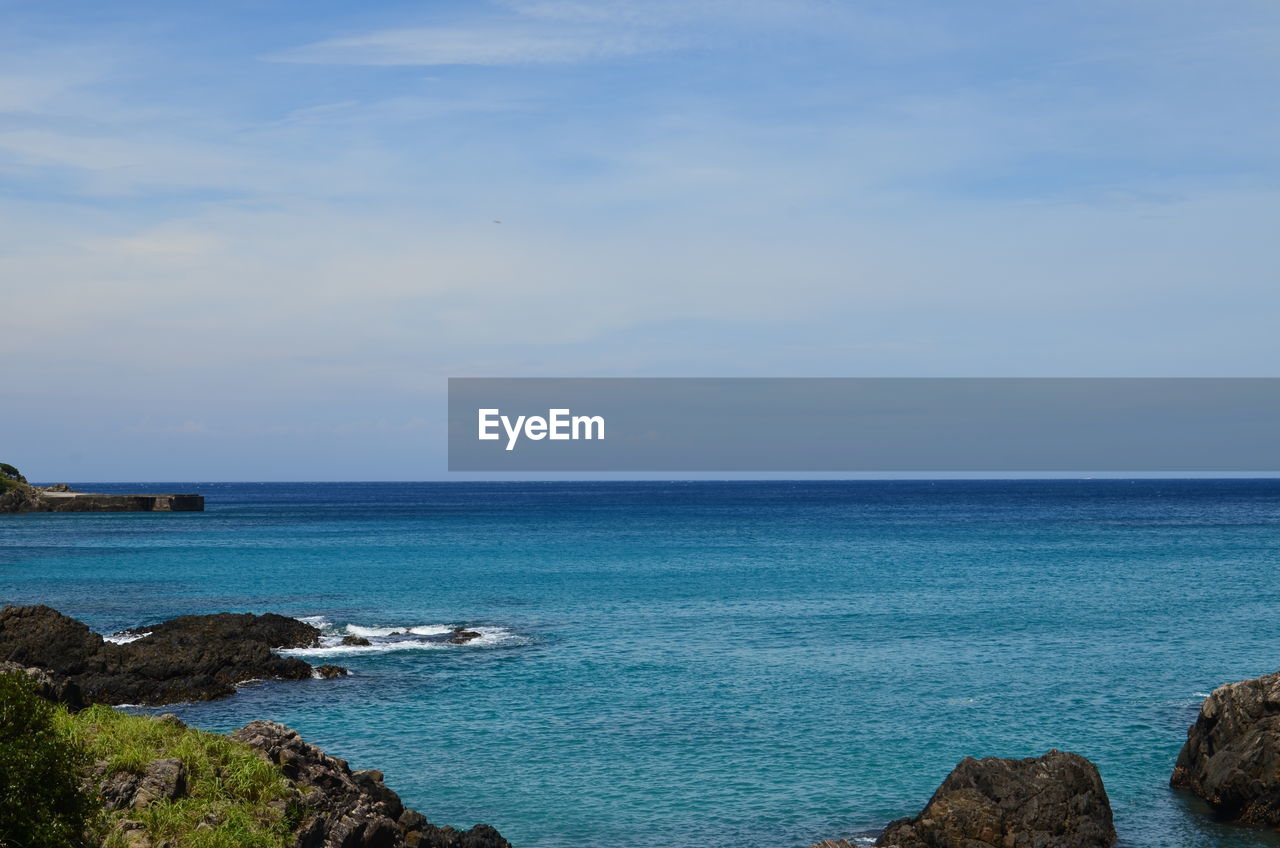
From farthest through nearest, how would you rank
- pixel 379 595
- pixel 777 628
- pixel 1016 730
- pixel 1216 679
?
pixel 379 595 < pixel 777 628 < pixel 1216 679 < pixel 1016 730

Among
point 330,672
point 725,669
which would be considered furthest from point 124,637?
point 725,669

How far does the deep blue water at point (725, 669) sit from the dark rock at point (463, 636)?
0.82 m

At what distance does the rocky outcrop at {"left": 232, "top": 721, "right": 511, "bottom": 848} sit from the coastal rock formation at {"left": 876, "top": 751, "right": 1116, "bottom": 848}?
36.2 feet

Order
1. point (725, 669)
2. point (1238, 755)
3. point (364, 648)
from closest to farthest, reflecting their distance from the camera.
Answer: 1. point (1238, 755)
2. point (725, 669)
3. point (364, 648)

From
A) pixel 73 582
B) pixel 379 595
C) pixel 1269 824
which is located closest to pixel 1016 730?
pixel 1269 824

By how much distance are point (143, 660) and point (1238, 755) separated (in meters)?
41.4

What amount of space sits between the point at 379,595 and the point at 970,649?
41.1m

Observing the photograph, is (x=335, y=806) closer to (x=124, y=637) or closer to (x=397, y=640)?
(x=397, y=640)

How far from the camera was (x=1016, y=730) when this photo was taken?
37.7 meters

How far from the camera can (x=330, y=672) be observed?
46656mm

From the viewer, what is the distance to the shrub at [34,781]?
16938 millimetres

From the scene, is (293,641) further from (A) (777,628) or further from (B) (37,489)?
(B) (37,489)

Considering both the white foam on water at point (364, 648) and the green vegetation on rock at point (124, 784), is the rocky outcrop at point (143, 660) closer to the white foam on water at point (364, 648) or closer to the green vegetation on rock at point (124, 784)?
the white foam on water at point (364, 648)

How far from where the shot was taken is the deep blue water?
30.9 m
